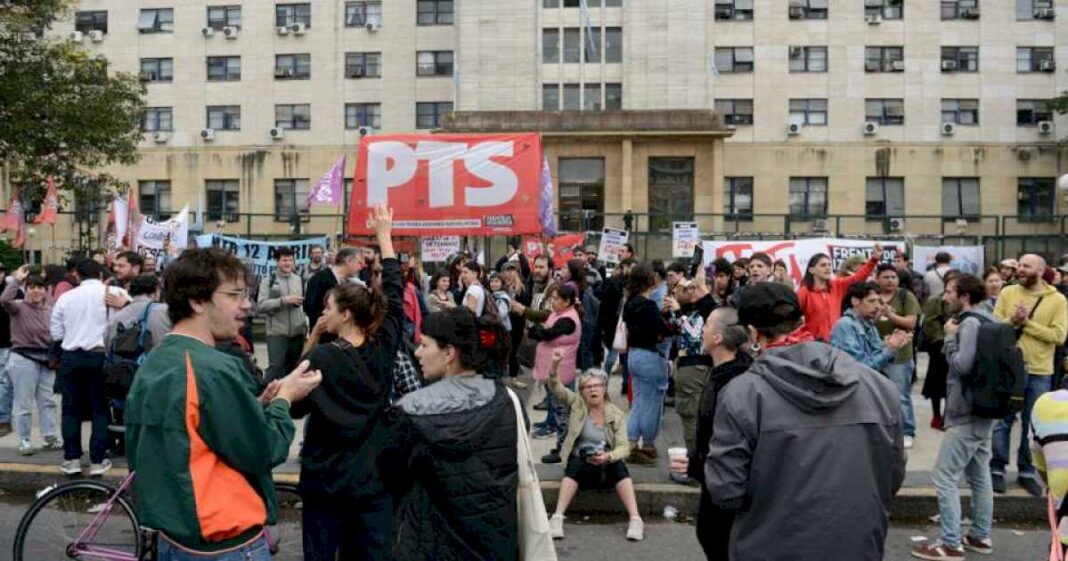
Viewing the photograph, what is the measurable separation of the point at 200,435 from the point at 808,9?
145 feet

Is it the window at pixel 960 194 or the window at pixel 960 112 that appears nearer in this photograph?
the window at pixel 960 112

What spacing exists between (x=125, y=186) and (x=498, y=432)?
3218cm

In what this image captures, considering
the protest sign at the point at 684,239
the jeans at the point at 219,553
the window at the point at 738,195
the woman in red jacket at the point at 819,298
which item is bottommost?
the jeans at the point at 219,553

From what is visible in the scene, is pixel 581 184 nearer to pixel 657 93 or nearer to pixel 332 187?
pixel 657 93

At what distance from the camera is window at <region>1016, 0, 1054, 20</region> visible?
139ft

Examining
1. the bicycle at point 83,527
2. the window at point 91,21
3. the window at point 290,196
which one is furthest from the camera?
the window at point 91,21

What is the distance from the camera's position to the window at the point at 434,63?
4503 centimetres

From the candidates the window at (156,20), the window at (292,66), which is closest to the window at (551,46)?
the window at (292,66)

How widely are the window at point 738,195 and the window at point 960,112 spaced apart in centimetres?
974

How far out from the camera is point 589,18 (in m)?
41.1

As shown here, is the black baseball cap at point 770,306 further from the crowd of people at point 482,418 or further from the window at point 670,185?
the window at point 670,185

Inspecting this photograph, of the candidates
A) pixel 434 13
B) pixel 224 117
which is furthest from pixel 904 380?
pixel 224 117

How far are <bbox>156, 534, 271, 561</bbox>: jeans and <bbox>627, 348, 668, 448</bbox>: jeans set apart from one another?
5406 mm

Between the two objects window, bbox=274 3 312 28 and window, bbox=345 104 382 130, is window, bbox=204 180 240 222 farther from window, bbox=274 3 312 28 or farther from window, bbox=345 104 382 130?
window, bbox=274 3 312 28
